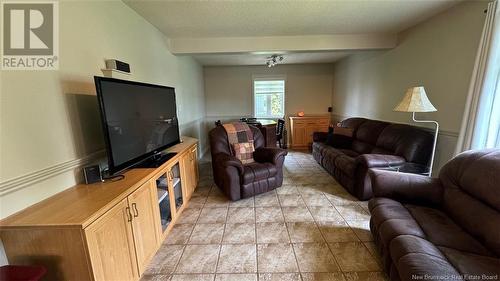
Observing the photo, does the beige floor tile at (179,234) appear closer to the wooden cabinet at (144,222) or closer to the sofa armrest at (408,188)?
the wooden cabinet at (144,222)

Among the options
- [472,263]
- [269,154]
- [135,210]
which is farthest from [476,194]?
[135,210]

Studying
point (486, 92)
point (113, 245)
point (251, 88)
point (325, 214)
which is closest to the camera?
point (113, 245)

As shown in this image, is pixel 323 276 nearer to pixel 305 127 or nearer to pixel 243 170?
pixel 243 170

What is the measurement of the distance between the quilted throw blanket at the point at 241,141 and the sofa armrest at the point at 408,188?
6.07 ft

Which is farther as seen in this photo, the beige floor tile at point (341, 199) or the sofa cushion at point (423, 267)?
the beige floor tile at point (341, 199)

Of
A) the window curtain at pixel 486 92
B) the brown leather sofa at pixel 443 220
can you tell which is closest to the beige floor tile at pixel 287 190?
the brown leather sofa at pixel 443 220

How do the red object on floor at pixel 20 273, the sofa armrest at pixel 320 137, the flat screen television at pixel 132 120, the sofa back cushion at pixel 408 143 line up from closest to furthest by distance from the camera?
1. the red object on floor at pixel 20 273
2. the flat screen television at pixel 132 120
3. the sofa back cushion at pixel 408 143
4. the sofa armrest at pixel 320 137

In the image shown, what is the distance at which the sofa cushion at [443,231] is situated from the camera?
4.34 ft

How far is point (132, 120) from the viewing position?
1860mm

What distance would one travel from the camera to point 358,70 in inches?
187

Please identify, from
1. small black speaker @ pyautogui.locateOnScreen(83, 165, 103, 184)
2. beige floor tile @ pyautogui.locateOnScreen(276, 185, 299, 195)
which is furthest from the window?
small black speaker @ pyautogui.locateOnScreen(83, 165, 103, 184)

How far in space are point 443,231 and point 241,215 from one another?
6.03 ft

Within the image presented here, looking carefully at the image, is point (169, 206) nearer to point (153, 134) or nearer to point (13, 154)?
point (153, 134)

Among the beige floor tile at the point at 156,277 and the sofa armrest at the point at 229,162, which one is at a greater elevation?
the sofa armrest at the point at 229,162
